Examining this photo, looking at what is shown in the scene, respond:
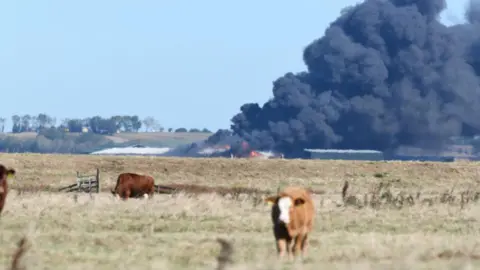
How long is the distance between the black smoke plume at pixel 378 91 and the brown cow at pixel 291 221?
116 meters

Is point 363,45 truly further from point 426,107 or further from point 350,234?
point 350,234

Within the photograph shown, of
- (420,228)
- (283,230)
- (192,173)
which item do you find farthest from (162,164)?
(283,230)

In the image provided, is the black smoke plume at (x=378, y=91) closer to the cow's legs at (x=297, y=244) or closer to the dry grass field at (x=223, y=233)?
the dry grass field at (x=223, y=233)

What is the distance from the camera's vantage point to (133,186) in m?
45.1

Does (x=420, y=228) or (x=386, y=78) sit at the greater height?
(x=386, y=78)

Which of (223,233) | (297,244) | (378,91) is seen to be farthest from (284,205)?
(378,91)

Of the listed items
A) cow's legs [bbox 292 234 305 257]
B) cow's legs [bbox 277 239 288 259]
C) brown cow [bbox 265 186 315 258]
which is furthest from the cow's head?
cow's legs [bbox 292 234 305 257]

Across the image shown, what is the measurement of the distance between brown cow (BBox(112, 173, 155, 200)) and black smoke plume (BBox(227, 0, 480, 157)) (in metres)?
92.5

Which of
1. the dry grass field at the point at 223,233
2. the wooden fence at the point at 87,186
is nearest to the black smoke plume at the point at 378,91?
the wooden fence at the point at 87,186

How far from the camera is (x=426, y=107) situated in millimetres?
142875

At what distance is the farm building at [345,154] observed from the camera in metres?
133

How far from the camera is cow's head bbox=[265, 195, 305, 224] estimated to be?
20.8m

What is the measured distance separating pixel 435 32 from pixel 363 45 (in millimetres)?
8505

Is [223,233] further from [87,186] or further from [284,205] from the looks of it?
[87,186]
